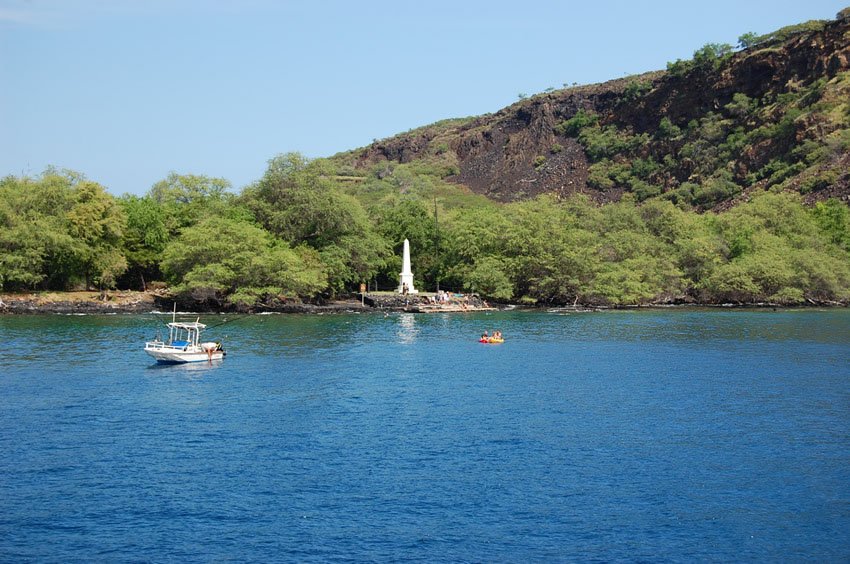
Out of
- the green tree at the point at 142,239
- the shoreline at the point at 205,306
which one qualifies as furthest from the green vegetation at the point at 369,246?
the shoreline at the point at 205,306

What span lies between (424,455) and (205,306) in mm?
71574

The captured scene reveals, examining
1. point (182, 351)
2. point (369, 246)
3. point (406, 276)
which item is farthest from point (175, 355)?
point (406, 276)

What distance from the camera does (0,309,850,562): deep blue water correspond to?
27.7m

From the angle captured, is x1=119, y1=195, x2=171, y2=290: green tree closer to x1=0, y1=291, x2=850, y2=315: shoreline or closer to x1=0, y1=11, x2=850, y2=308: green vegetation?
x1=0, y1=11, x2=850, y2=308: green vegetation

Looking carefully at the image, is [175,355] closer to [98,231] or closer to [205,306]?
[205,306]

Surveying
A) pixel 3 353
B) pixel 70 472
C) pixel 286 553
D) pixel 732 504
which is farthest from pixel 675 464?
pixel 3 353

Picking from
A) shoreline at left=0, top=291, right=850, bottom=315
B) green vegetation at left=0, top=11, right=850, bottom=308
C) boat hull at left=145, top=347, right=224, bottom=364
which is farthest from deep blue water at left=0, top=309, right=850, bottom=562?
green vegetation at left=0, top=11, right=850, bottom=308

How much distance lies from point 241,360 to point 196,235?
4189 cm

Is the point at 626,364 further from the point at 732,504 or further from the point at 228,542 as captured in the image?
the point at 228,542

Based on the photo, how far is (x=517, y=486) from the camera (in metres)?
32.9

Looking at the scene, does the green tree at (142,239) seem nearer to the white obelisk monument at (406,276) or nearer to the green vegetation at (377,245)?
the green vegetation at (377,245)

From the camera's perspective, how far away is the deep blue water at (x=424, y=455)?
27.7 m

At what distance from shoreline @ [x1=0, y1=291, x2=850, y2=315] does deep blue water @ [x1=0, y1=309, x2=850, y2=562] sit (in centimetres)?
3183

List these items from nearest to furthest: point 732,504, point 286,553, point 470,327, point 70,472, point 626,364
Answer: point 286,553 → point 732,504 → point 70,472 → point 626,364 → point 470,327
